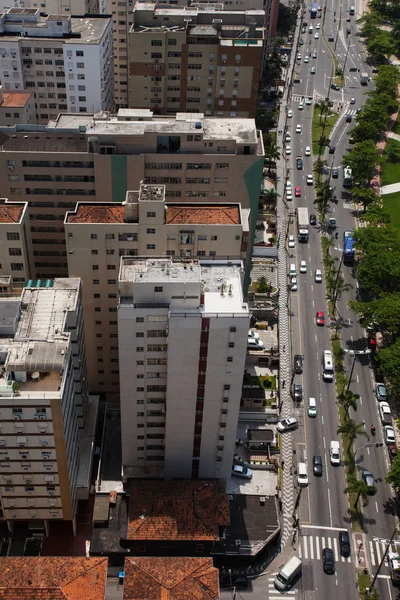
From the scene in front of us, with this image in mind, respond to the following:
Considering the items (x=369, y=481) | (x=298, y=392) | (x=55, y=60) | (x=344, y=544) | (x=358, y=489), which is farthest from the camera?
(x=55, y=60)

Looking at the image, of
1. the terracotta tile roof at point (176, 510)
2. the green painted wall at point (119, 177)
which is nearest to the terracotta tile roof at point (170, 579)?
the terracotta tile roof at point (176, 510)

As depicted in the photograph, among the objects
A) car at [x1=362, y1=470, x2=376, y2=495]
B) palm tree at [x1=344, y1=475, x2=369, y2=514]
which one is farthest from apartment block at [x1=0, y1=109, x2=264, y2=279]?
palm tree at [x1=344, y1=475, x2=369, y2=514]

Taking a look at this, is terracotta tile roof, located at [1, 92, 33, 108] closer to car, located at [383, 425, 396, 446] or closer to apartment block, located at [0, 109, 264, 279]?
apartment block, located at [0, 109, 264, 279]

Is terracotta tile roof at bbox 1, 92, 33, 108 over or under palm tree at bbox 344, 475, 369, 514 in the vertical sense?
over

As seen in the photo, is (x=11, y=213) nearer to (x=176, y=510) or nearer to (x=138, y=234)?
(x=138, y=234)

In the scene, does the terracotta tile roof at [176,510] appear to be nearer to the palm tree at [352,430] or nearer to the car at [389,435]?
the palm tree at [352,430]

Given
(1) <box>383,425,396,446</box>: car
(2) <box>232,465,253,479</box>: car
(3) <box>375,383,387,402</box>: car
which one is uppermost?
(2) <box>232,465,253,479</box>: car

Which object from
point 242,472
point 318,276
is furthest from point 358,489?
point 318,276
